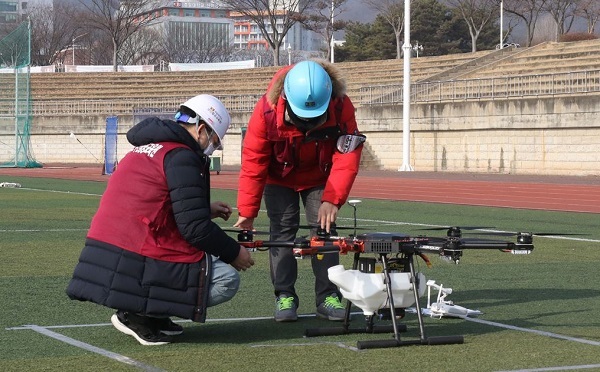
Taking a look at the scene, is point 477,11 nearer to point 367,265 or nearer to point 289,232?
point 289,232

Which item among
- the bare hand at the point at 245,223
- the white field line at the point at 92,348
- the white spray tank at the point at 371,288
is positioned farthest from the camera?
the bare hand at the point at 245,223

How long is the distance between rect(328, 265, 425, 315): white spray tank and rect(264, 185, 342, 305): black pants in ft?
4.24

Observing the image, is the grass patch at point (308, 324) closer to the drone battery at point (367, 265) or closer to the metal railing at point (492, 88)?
the drone battery at point (367, 265)

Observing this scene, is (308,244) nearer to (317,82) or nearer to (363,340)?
(363,340)

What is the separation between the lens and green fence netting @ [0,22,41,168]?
47.5 meters

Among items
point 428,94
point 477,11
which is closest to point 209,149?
point 428,94

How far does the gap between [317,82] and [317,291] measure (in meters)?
1.72

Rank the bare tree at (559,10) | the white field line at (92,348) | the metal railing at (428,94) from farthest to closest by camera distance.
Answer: the bare tree at (559,10)
the metal railing at (428,94)
the white field line at (92,348)

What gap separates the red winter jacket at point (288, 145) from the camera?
307 inches

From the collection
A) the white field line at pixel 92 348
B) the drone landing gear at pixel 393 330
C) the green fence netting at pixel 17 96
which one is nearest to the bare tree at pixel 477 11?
the green fence netting at pixel 17 96

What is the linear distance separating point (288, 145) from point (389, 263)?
4.43ft

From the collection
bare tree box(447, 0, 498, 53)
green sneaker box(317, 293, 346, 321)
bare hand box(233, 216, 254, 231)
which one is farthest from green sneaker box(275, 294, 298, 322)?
bare tree box(447, 0, 498, 53)

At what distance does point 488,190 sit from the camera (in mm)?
28266

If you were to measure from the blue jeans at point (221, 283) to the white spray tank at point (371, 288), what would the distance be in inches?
25.8
